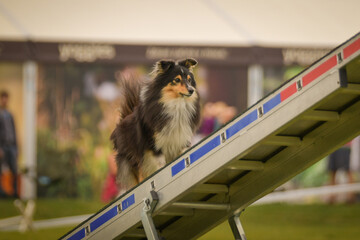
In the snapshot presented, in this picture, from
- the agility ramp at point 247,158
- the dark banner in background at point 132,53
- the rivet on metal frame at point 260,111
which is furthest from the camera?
the dark banner in background at point 132,53

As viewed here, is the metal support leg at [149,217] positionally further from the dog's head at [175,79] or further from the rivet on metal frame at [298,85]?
the rivet on metal frame at [298,85]

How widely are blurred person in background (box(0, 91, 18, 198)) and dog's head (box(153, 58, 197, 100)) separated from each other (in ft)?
23.1

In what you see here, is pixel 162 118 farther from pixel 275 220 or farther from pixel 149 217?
pixel 275 220

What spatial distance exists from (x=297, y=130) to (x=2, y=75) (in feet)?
27.1

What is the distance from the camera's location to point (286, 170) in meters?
4.29

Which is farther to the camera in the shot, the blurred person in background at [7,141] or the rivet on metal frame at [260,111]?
the blurred person in background at [7,141]

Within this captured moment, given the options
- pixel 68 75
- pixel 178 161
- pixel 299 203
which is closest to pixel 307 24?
pixel 299 203

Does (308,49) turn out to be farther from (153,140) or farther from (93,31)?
(153,140)

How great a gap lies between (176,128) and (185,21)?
8.12 m

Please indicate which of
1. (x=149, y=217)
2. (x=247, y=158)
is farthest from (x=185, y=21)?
(x=149, y=217)

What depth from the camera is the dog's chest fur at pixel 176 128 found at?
4.71 m

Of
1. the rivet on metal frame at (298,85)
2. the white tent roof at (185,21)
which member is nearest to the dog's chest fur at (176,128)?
the rivet on metal frame at (298,85)

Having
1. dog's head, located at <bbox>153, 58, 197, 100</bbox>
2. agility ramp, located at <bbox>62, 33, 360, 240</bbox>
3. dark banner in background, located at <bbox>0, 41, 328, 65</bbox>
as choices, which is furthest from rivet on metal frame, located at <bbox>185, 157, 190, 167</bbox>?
dark banner in background, located at <bbox>0, 41, 328, 65</bbox>

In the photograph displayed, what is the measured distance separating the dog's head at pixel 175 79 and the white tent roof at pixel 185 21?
7.21 m
